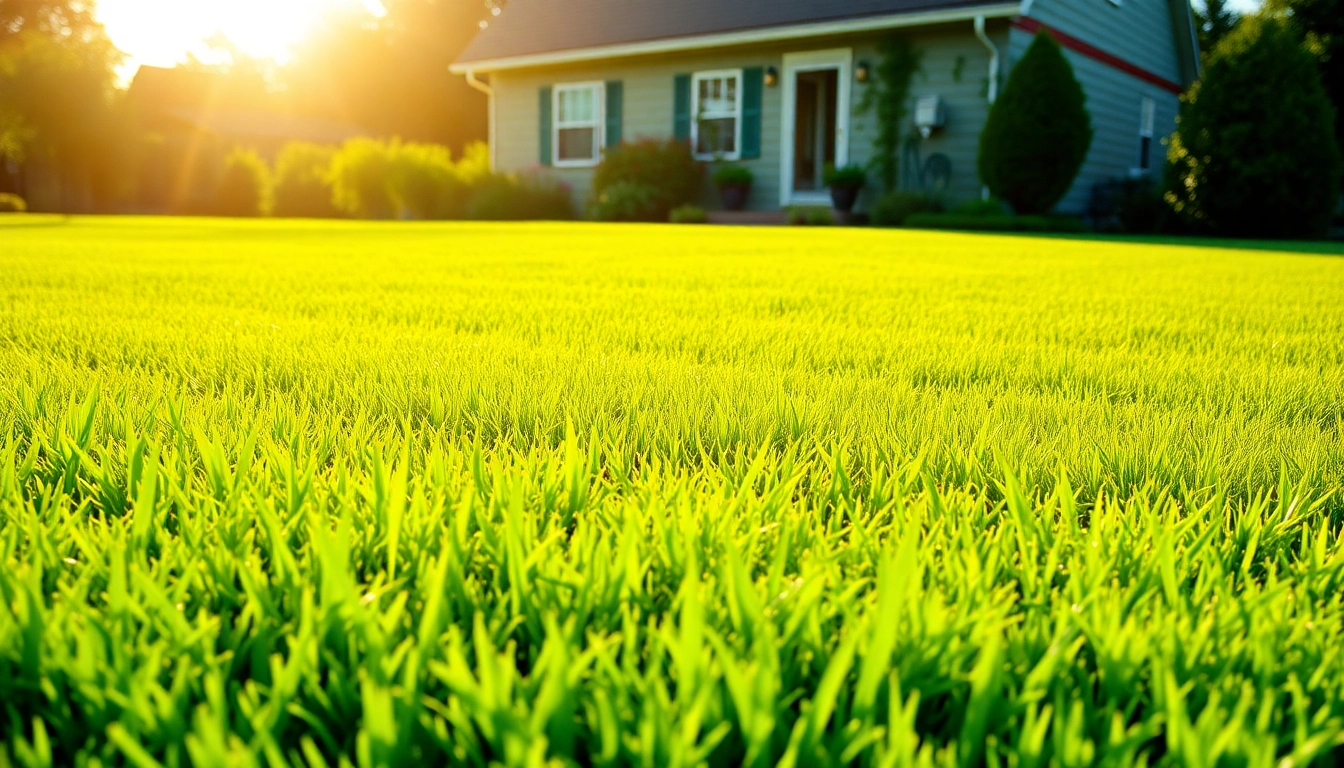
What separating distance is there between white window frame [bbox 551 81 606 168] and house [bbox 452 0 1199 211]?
0.12ft

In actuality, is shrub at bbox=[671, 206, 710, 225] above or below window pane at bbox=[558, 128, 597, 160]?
below

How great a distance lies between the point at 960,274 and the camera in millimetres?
5133

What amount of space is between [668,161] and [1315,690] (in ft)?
50.1

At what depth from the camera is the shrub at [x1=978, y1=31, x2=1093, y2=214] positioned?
12.6 metres

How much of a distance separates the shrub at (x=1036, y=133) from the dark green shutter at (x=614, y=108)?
21.6 ft

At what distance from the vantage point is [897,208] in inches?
521

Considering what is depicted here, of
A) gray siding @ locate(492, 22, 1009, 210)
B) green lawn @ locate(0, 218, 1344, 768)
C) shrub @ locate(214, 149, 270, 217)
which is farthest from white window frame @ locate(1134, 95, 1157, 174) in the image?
shrub @ locate(214, 149, 270, 217)

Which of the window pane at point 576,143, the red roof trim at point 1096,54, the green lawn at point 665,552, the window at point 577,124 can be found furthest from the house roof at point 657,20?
the green lawn at point 665,552

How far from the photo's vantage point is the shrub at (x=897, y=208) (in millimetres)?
13227

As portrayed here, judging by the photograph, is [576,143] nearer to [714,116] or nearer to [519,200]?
[519,200]

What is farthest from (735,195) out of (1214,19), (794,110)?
(1214,19)

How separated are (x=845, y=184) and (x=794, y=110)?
1944mm

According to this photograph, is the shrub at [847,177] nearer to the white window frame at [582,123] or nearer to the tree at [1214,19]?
the white window frame at [582,123]

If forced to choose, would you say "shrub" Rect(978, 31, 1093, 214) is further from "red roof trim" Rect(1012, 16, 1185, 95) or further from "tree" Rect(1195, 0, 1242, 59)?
"tree" Rect(1195, 0, 1242, 59)
